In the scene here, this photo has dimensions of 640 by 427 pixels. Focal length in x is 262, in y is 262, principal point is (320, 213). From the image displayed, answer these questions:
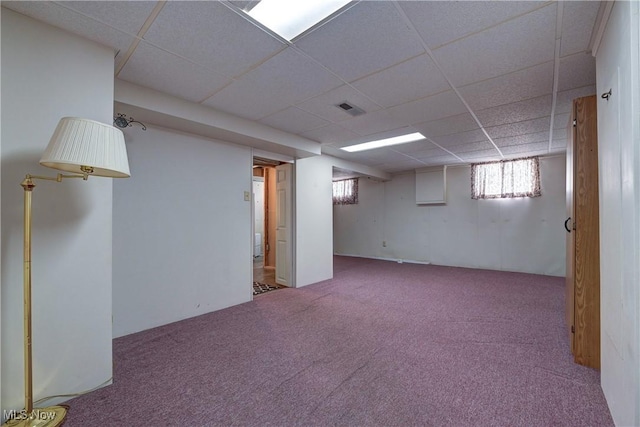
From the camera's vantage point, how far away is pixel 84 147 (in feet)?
4.52

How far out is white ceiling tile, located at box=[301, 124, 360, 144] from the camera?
11.8 feet

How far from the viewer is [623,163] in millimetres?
1221

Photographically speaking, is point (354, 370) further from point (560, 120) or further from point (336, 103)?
point (560, 120)

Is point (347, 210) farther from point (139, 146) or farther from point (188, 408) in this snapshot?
point (188, 408)

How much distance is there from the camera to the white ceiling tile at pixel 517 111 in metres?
2.74

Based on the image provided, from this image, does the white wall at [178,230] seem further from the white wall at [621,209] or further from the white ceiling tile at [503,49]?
the white wall at [621,209]

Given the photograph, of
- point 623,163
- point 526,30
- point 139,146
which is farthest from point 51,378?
point 526,30

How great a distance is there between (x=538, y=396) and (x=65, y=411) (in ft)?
9.43

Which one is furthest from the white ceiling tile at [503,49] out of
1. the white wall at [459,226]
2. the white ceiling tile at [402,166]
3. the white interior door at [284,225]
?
the white wall at [459,226]

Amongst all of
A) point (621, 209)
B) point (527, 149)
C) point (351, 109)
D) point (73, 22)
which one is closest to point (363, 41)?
point (351, 109)

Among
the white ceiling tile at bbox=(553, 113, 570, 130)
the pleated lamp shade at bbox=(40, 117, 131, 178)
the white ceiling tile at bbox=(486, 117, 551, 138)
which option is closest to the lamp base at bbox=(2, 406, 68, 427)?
the pleated lamp shade at bbox=(40, 117, 131, 178)

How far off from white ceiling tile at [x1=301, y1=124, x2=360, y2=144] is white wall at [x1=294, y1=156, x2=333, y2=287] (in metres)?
0.66

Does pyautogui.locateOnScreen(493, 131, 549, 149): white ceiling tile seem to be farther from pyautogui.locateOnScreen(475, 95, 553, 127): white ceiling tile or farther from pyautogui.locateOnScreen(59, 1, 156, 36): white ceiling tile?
pyautogui.locateOnScreen(59, 1, 156, 36): white ceiling tile

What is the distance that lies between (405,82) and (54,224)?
281 cm
